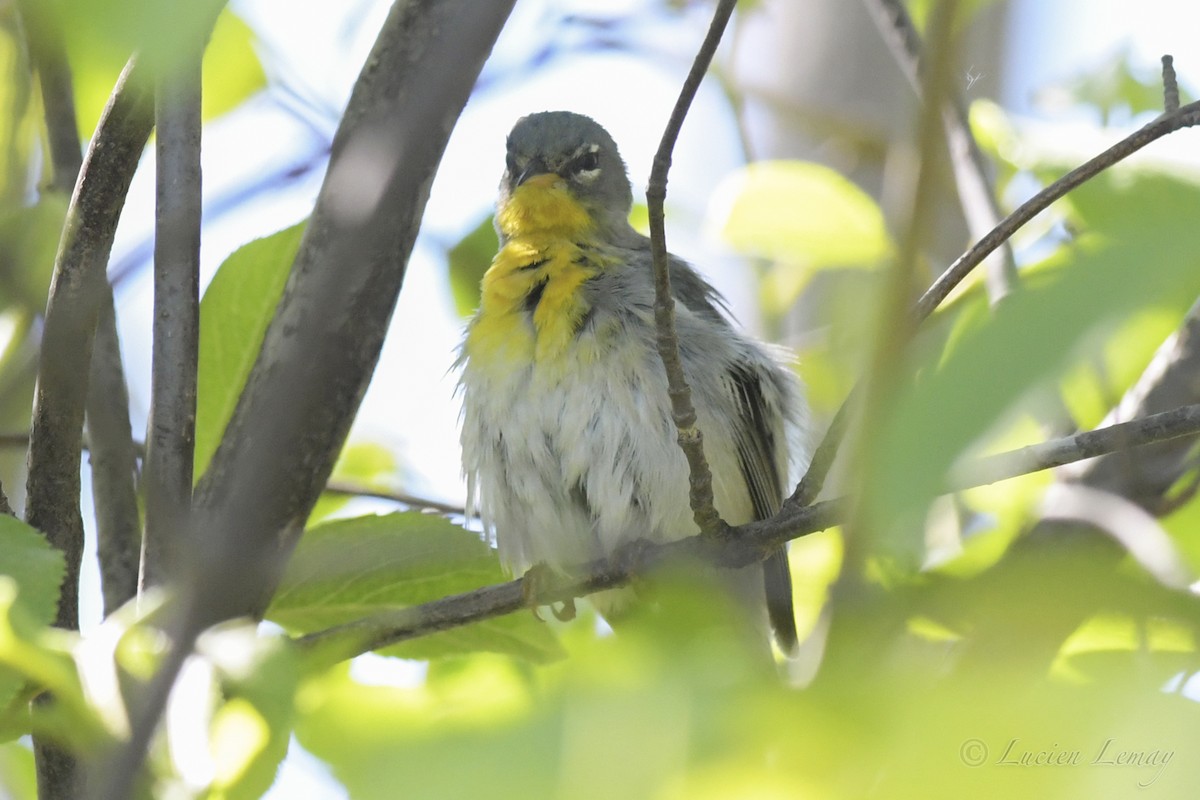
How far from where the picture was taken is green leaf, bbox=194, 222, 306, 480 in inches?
124

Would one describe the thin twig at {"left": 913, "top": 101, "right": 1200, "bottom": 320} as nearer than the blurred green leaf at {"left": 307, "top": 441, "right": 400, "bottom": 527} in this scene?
Yes

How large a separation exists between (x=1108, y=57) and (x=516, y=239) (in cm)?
215

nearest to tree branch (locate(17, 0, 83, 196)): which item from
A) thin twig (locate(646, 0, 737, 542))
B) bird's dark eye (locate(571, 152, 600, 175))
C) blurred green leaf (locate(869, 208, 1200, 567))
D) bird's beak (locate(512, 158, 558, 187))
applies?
thin twig (locate(646, 0, 737, 542))

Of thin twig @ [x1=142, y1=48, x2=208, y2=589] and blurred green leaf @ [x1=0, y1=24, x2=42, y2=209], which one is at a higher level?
blurred green leaf @ [x1=0, y1=24, x2=42, y2=209]

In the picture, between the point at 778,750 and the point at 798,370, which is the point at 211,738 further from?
the point at 798,370

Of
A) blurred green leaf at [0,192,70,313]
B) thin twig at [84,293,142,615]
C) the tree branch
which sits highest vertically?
the tree branch

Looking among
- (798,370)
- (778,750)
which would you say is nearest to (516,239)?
(798,370)

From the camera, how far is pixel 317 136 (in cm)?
268

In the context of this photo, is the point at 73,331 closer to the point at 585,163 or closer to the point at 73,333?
the point at 73,333

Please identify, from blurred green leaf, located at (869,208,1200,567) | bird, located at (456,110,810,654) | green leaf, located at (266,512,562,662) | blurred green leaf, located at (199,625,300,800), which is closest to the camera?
blurred green leaf, located at (869,208,1200,567)

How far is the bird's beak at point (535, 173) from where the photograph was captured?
4922 mm

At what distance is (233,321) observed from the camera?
320cm

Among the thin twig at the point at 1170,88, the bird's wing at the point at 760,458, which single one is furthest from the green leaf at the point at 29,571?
the bird's wing at the point at 760,458

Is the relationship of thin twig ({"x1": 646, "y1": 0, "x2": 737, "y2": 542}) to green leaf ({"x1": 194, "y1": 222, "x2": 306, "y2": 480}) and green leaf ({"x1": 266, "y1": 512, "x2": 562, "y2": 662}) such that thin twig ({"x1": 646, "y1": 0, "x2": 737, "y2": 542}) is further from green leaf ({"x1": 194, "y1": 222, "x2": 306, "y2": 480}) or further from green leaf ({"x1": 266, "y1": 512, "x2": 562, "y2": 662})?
green leaf ({"x1": 194, "y1": 222, "x2": 306, "y2": 480})
